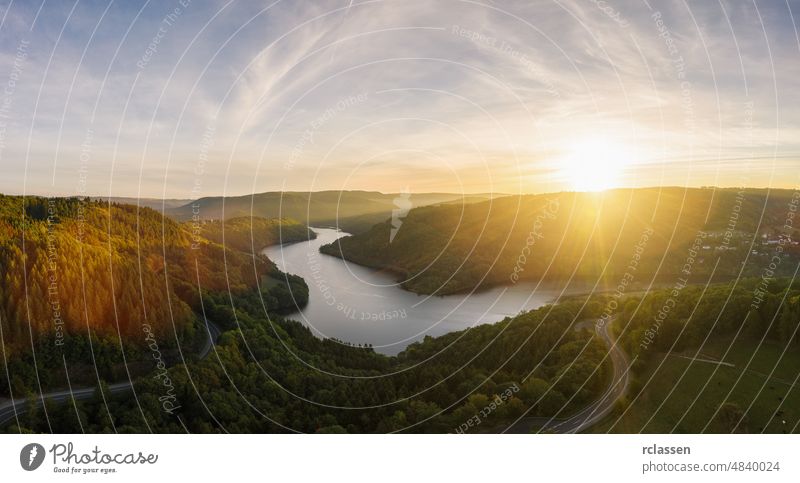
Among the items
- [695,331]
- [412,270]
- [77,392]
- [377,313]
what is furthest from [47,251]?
[412,270]

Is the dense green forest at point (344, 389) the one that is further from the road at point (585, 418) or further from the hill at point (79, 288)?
the hill at point (79, 288)

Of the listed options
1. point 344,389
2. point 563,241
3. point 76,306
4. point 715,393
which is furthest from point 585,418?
point 563,241

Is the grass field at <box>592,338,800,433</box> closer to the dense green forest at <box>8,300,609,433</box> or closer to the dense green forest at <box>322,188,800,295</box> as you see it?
the dense green forest at <box>8,300,609,433</box>

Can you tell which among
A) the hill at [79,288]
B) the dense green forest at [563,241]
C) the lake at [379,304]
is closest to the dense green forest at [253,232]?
the lake at [379,304]

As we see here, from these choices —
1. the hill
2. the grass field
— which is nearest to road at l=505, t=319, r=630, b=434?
the grass field

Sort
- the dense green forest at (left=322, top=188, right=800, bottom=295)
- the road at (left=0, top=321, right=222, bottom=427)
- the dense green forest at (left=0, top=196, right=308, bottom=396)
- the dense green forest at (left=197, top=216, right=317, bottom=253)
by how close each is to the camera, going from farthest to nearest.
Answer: the dense green forest at (left=322, top=188, right=800, bottom=295)
the dense green forest at (left=197, top=216, right=317, bottom=253)
the dense green forest at (left=0, top=196, right=308, bottom=396)
the road at (left=0, top=321, right=222, bottom=427)

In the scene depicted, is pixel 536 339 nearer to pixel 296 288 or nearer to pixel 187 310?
pixel 187 310
